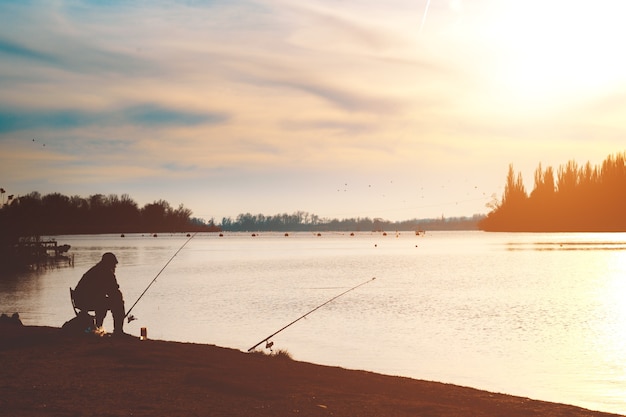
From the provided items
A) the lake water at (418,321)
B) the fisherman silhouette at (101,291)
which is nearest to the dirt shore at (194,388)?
the fisherman silhouette at (101,291)

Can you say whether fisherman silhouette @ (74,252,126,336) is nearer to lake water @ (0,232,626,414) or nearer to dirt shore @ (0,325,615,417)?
dirt shore @ (0,325,615,417)

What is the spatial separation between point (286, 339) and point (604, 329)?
50.3 ft

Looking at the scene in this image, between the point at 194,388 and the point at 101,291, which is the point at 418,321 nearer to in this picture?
the point at 101,291

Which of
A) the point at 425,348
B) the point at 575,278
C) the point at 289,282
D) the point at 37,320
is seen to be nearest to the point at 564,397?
the point at 425,348

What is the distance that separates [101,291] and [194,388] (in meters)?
5.79

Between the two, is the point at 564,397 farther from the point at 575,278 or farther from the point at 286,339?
the point at 575,278

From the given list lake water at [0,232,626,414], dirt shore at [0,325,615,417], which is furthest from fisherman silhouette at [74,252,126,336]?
lake water at [0,232,626,414]

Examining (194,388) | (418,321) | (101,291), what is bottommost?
(418,321)

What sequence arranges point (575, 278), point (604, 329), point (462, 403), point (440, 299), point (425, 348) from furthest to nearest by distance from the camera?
point (575, 278)
point (440, 299)
point (604, 329)
point (425, 348)
point (462, 403)

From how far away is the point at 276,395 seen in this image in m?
11.8

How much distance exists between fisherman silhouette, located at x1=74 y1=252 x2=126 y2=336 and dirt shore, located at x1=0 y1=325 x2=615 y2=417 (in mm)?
732

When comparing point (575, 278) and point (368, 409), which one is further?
point (575, 278)

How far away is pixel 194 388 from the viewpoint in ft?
39.1

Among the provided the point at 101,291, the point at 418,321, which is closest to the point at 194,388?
the point at 101,291
